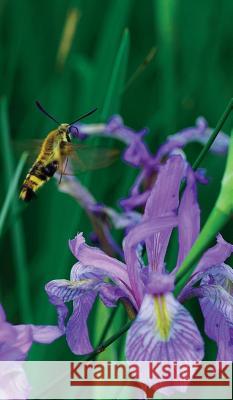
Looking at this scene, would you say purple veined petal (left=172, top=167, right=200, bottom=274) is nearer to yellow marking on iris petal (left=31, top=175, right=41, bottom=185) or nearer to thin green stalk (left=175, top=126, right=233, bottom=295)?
thin green stalk (left=175, top=126, right=233, bottom=295)

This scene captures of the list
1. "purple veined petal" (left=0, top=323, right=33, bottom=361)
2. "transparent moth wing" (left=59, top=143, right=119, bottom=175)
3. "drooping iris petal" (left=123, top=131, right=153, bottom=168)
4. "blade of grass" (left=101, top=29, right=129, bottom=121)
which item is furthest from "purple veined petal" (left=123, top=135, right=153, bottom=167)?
"purple veined petal" (left=0, top=323, right=33, bottom=361)

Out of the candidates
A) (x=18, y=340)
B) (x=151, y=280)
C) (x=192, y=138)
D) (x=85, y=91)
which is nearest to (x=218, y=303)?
(x=151, y=280)

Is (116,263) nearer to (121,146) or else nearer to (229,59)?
(121,146)

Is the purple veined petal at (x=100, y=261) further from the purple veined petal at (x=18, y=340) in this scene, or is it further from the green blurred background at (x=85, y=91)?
the green blurred background at (x=85, y=91)

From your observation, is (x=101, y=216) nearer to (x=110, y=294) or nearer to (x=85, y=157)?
(x=85, y=157)

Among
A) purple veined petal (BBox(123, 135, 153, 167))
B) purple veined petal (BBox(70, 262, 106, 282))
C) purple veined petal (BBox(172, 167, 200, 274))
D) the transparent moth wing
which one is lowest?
purple veined petal (BBox(70, 262, 106, 282))

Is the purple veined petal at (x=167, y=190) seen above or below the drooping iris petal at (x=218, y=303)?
above

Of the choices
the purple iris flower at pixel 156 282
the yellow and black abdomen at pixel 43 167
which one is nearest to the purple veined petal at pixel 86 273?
the purple iris flower at pixel 156 282
